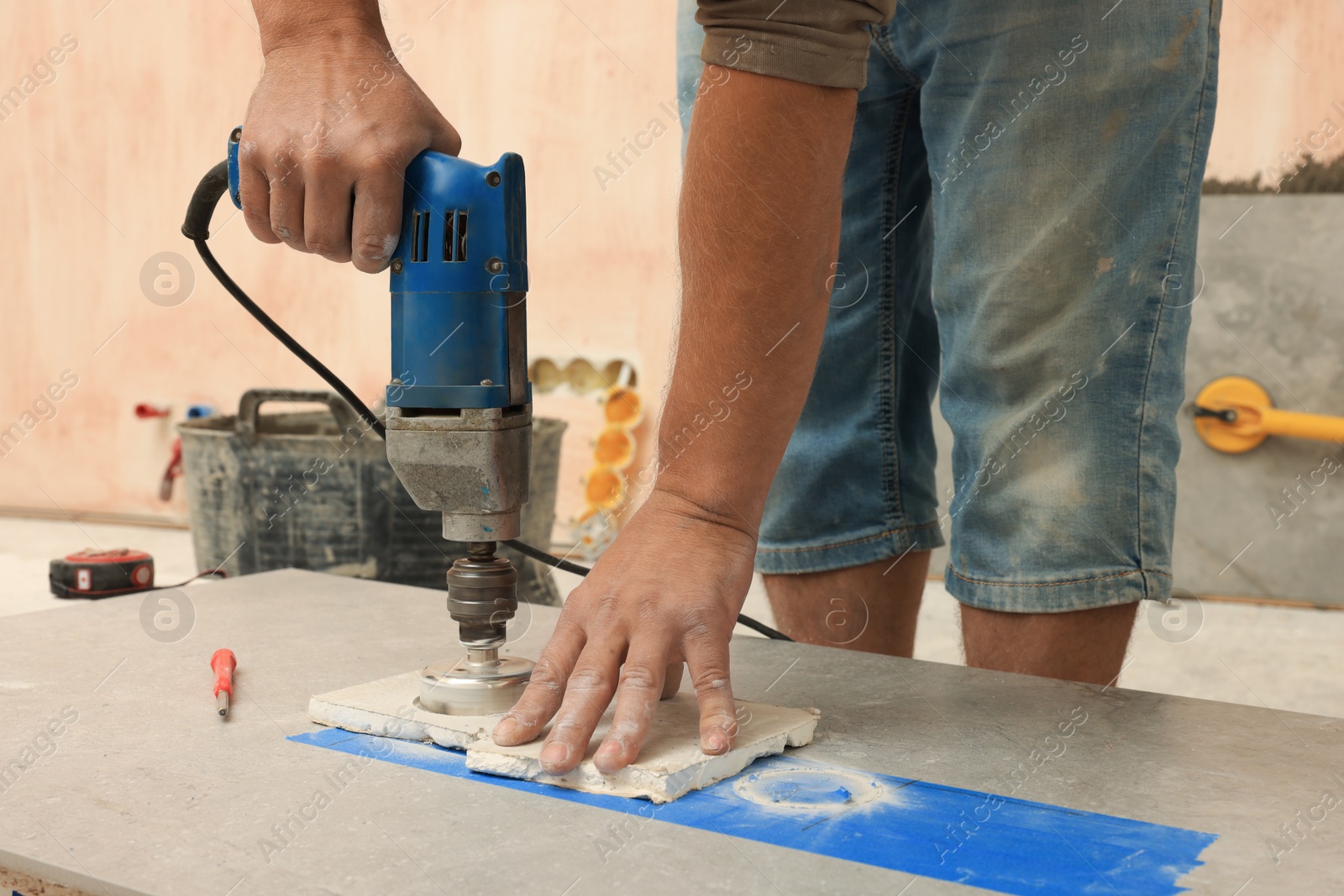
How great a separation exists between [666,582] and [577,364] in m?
2.46

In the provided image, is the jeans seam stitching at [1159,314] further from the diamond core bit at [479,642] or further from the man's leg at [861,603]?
the diamond core bit at [479,642]

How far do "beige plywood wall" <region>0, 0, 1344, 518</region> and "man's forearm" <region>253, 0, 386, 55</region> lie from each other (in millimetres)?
2117

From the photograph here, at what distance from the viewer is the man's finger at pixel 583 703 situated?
0.75m

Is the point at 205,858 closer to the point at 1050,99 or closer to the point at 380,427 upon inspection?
the point at 380,427

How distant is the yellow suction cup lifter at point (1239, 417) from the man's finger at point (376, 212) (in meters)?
2.38

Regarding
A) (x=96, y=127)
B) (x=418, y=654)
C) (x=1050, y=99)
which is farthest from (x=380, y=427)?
(x=96, y=127)

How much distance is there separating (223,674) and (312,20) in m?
0.55

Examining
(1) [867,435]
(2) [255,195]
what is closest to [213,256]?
(2) [255,195]

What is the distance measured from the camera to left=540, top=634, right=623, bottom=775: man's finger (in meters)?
0.75

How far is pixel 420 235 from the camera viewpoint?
0.82m

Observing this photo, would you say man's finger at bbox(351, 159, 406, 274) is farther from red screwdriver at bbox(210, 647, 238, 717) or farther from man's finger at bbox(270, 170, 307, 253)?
red screwdriver at bbox(210, 647, 238, 717)

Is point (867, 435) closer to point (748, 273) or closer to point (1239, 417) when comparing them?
point (748, 273)

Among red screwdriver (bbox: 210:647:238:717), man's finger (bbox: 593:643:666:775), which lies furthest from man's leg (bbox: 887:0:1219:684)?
red screwdriver (bbox: 210:647:238:717)

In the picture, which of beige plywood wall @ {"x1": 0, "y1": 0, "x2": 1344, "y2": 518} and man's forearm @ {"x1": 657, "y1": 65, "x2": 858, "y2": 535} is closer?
man's forearm @ {"x1": 657, "y1": 65, "x2": 858, "y2": 535}
